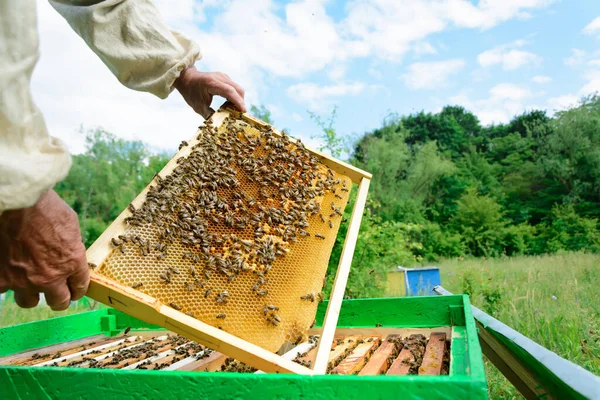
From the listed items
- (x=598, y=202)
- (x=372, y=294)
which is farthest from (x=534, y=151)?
(x=372, y=294)

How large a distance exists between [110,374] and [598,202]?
3919 cm

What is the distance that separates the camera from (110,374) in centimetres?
177

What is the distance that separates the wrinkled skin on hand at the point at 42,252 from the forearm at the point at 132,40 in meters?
1.73

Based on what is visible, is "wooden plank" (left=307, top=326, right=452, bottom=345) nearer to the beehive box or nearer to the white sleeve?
the beehive box

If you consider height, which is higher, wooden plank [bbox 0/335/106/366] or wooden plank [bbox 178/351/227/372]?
wooden plank [bbox 178/351/227/372]

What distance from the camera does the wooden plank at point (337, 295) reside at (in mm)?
2041

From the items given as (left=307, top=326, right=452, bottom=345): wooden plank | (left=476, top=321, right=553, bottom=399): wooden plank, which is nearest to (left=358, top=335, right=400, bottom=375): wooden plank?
(left=307, top=326, right=452, bottom=345): wooden plank

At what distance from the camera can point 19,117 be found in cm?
164

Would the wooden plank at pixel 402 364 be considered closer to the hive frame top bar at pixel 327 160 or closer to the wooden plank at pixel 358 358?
the wooden plank at pixel 358 358

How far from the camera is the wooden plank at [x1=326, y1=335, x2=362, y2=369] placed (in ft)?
8.89

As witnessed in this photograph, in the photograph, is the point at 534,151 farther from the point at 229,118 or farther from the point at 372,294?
the point at 229,118

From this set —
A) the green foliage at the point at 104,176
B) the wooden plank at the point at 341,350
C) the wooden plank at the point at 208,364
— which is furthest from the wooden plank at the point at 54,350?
the green foliage at the point at 104,176

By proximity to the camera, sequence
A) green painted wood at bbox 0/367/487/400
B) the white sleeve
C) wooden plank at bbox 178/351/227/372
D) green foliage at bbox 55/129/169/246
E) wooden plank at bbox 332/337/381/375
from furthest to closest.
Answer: green foliage at bbox 55/129/169/246, wooden plank at bbox 178/351/227/372, wooden plank at bbox 332/337/381/375, the white sleeve, green painted wood at bbox 0/367/487/400

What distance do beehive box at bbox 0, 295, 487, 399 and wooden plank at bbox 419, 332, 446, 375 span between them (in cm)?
3
